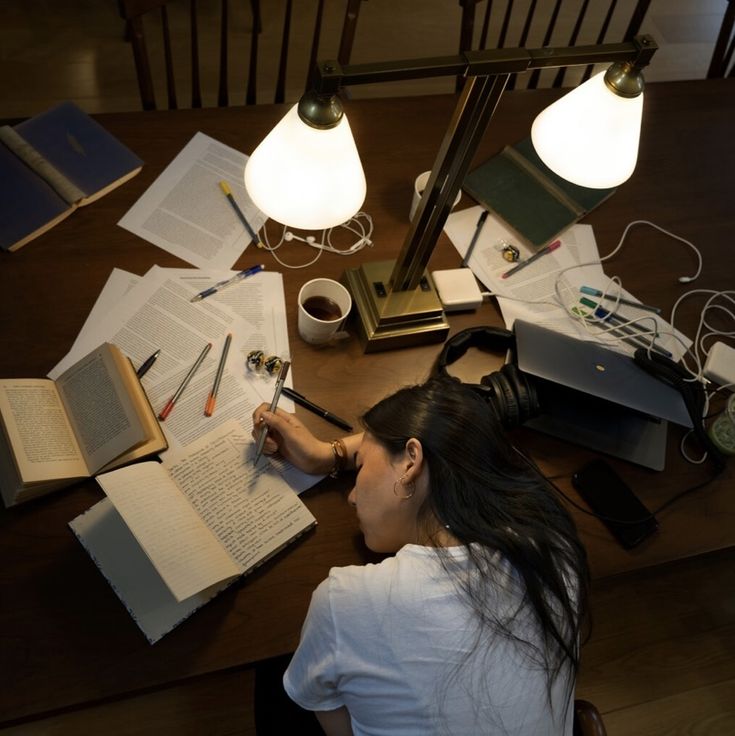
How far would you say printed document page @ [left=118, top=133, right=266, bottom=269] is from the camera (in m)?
1.33

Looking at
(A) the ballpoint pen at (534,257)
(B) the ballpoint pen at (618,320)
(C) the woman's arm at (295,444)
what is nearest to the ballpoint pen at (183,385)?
(C) the woman's arm at (295,444)

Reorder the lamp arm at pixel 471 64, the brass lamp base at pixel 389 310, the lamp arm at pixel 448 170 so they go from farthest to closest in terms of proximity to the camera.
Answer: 1. the brass lamp base at pixel 389 310
2. the lamp arm at pixel 448 170
3. the lamp arm at pixel 471 64

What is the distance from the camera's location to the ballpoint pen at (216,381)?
3.82ft

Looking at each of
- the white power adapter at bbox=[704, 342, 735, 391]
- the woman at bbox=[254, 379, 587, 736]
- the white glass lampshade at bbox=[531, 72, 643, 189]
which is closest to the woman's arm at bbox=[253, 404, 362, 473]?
the woman at bbox=[254, 379, 587, 736]

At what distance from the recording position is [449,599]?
2.80 feet

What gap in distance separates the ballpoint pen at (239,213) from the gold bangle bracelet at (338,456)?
0.45 m

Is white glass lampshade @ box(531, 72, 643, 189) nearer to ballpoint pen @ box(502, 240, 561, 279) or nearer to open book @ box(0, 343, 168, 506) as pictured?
ballpoint pen @ box(502, 240, 561, 279)

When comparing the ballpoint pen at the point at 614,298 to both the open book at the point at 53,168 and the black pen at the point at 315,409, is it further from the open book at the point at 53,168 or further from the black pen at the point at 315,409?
the open book at the point at 53,168

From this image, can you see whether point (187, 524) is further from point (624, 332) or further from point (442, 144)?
point (624, 332)

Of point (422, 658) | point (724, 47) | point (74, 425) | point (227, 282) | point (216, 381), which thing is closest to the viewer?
point (422, 658)

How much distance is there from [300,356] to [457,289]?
13.2 inches

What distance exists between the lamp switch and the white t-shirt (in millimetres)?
577

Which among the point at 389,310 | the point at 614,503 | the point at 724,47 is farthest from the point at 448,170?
the point at 724,47

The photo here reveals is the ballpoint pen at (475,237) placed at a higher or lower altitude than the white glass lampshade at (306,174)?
lower
